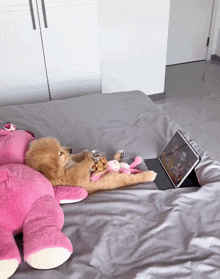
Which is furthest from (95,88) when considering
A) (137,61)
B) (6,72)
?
(6,72)

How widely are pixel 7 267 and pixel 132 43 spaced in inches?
102

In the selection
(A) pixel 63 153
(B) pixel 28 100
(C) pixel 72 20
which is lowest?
(B) pixel 28 100

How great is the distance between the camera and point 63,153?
1196 millimetres

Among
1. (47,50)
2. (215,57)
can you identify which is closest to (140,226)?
(47,50)

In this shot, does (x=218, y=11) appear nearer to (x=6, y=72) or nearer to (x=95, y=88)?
(x=95, y=88)

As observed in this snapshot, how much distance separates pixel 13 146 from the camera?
3.80ft

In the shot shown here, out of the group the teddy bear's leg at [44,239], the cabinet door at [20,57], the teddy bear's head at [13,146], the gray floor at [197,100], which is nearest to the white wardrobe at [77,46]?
the cabinet door at [20,57]

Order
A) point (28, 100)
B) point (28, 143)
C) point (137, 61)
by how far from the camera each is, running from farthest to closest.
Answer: point (137, 61), point (28, 100), point (28, 143)

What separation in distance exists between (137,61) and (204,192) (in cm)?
219

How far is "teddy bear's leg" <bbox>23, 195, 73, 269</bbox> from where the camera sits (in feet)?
2.77

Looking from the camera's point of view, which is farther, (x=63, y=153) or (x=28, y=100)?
(x=28, y=100)

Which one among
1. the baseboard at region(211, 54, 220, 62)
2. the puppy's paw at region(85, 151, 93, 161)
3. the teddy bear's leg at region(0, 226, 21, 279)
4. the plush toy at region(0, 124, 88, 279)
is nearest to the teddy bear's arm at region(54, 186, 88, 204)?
the plush toy at region(0, 124, 88, 279)

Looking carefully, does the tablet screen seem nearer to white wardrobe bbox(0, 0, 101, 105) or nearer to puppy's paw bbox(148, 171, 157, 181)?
puppy's paw bbox(148, 171, 157, 181)

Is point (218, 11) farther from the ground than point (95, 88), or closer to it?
farther from the ground
